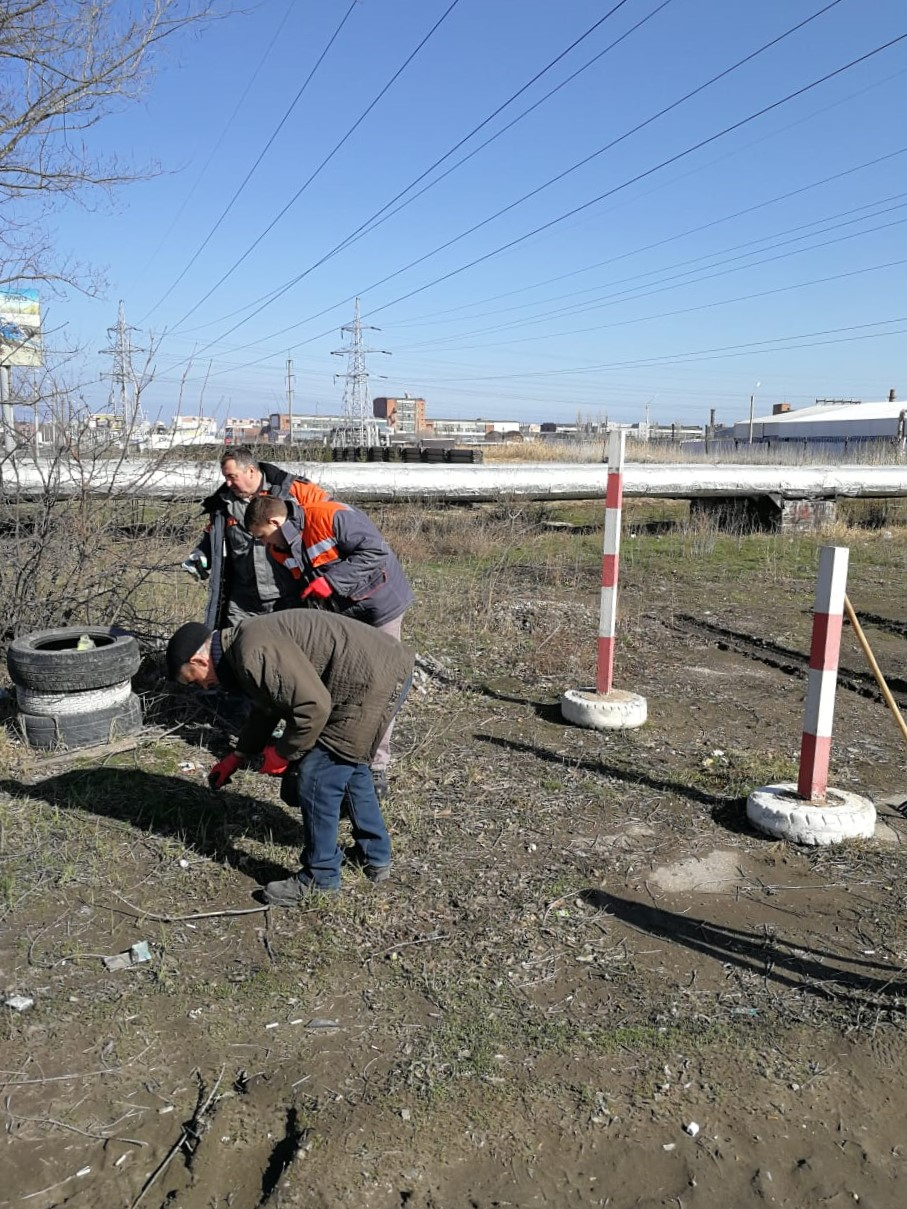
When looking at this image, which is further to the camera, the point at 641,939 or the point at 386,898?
the point at 386,898

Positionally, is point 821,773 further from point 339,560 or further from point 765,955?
point 339,560

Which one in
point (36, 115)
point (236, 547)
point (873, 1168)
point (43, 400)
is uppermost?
point (36, 115)

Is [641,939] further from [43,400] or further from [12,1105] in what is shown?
[43,400]

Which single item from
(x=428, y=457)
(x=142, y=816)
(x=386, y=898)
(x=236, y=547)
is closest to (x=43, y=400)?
(x=236, y=547)

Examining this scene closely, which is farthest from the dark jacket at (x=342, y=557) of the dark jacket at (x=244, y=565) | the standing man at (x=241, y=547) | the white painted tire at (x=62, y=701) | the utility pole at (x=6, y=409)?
the utility pole at (x=6, y=409)

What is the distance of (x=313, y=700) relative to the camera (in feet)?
10.8

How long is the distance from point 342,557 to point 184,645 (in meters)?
1.13

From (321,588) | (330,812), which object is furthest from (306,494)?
(330,812)

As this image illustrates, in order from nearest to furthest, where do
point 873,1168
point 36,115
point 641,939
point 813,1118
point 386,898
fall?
point 873,1168, point 813,1118, point 641,939, point 386,898, point 36,115

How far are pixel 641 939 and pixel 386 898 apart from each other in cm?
101

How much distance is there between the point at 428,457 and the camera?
70.9 feet

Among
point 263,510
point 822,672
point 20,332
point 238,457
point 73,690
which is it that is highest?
point 20,332

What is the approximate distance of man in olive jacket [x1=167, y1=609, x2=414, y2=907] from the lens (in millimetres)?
3303

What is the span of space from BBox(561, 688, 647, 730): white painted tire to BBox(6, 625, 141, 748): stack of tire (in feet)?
8.74
